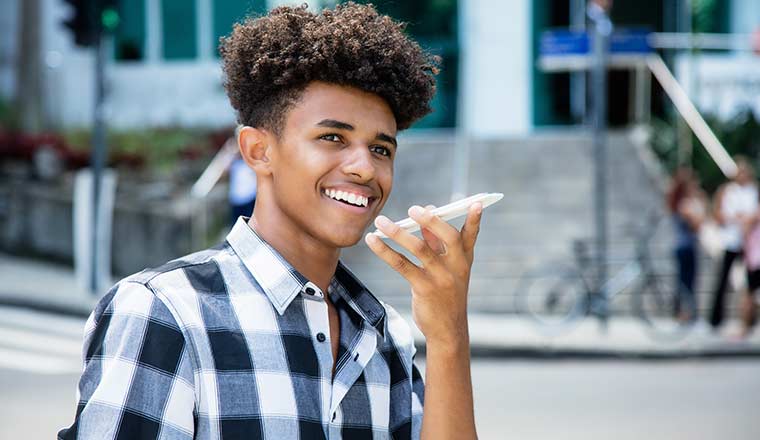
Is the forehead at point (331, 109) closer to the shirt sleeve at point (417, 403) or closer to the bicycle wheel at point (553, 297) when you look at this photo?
the shirt sleeve at point (417, 403)

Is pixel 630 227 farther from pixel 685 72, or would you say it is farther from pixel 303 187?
pixel 303 187

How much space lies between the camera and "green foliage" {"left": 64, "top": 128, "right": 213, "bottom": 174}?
53.0 feet

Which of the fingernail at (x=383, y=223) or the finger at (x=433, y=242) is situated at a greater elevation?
the fingernail at (x=383, y=223)

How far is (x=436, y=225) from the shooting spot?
1763 mm

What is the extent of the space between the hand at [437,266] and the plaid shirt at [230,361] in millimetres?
175

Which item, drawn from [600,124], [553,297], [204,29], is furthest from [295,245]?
[204,29]

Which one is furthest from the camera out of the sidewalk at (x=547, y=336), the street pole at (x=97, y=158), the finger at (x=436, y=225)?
the street pole at (x=97, y=158)

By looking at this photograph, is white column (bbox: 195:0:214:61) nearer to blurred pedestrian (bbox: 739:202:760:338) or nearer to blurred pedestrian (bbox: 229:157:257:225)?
blurred pedestrian (bbox: 229:157:257:225)

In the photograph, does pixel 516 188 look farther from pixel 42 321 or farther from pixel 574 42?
pixel 42 321

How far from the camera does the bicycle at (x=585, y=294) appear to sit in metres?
11.3

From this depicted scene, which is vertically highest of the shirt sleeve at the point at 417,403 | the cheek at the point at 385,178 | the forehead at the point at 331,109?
the forehead at the point at 331,109

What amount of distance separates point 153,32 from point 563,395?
14.9 metres

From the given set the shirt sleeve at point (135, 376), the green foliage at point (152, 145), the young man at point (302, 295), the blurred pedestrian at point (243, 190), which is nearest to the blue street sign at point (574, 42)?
the green foliage at point (152, 145)

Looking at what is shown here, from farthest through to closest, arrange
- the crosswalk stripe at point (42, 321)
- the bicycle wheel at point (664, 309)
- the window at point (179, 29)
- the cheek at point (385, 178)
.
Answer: the window at point (179, 29)
the bicycle wheel at point (664, 309)
the crosswalk stripe at point (42, 321)
the cheek at point (385, 178)
